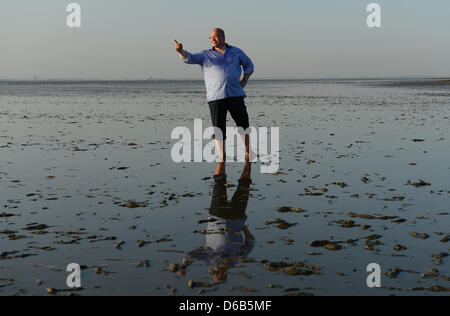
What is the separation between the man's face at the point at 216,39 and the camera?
9.42 m

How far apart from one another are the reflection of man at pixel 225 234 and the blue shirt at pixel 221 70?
8.70 feet

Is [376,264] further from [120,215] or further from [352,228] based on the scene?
[120,215]

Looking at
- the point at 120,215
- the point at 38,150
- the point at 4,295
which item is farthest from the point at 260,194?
the point at 38,150

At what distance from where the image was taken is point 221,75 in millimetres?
9656

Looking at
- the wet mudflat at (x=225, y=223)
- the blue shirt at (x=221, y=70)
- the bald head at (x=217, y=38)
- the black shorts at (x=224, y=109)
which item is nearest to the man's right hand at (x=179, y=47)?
the blue shirt at (x=221, y=70)

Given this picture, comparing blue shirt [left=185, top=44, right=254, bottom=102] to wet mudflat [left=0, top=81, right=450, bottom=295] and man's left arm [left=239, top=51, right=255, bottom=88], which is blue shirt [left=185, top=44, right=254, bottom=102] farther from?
wet mudflat [left=0, top=81, right=450, bottom=295]

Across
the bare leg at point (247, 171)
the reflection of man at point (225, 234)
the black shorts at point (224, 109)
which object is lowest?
the reflection of man at point (225, 234)

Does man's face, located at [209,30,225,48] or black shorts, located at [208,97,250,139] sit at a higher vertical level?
man's face, located at [209,30,225,48]

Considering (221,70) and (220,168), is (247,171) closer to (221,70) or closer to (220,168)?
(220,168)

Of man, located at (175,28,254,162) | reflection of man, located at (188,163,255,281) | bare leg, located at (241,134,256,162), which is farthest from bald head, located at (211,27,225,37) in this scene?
reflection of man, located at (188,163,255,281)

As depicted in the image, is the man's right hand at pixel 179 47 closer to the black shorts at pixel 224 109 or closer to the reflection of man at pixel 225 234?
the black shorts at pixel 224 109

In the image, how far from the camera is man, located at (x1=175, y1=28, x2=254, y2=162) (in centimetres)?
955

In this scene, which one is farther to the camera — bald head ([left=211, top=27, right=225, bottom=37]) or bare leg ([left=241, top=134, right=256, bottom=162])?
bare leg ([left=241, top=134, right=256, bottom=162])

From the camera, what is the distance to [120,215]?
6.40 meters
